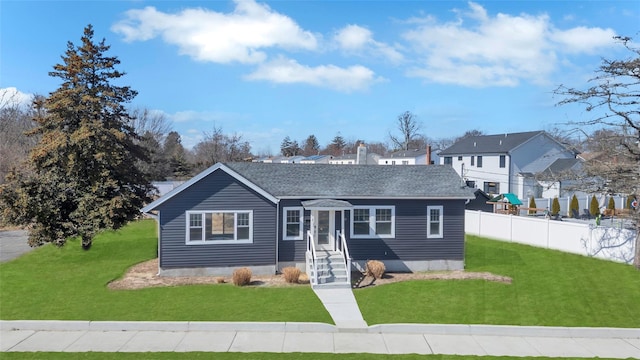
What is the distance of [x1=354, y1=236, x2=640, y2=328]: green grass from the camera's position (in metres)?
14.4

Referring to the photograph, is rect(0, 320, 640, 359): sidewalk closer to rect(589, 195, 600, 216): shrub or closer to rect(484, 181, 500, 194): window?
rect(589, 195, 600, 216): shrub

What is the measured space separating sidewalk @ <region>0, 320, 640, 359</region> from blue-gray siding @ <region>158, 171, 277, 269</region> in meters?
5.86

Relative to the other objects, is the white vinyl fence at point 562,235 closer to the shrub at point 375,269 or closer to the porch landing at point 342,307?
the shrub at point 375,269

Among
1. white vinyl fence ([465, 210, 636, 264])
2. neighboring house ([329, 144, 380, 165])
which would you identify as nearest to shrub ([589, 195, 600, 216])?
white vinyl fence ([465, 210, 636, 264])

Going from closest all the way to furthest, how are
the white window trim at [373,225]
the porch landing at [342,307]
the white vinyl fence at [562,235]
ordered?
1. the porch landing at [342,307]
2. the white window trim at [373,225]
3. the white vinyl fence at [562,235]

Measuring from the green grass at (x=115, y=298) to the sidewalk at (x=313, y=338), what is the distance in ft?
2.37

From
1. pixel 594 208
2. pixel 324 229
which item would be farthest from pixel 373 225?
pixel 594 208

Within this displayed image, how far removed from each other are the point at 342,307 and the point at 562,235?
14997 mm

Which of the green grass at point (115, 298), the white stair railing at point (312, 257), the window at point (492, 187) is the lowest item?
A: the green grass at point (115, 298)

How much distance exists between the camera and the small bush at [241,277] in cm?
1752

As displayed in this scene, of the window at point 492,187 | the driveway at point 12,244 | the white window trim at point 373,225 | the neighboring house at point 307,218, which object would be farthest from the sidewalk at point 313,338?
the window at point 492,187

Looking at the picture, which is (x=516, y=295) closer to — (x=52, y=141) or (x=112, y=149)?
(x=112, y=149)

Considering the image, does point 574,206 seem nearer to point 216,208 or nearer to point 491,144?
point 491,144

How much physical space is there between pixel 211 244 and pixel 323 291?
17.1 ft
